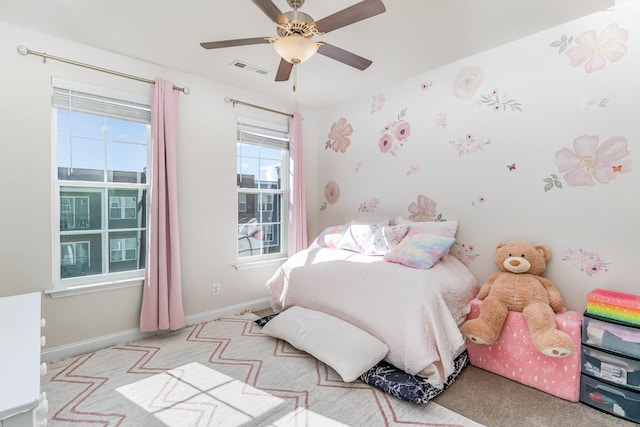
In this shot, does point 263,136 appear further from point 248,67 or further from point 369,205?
point 369,205

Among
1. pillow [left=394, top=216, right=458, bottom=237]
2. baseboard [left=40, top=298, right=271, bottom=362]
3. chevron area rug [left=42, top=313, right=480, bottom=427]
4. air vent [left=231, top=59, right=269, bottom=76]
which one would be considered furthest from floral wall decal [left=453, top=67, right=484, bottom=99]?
baseboard [left=40, top=298, right=271, bottom=362]

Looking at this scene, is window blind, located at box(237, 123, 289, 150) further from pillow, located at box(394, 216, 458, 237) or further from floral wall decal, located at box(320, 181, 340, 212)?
pillow, located at box(394, 216, 458, 237)

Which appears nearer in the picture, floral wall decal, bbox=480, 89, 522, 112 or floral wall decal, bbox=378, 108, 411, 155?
floral wall decal, bbox=480, 89, 522, 112

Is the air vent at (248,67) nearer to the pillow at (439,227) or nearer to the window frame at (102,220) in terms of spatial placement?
the window frame at (102,220)

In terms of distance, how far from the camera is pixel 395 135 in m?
3.37

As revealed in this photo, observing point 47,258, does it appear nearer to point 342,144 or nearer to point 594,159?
point 342,144

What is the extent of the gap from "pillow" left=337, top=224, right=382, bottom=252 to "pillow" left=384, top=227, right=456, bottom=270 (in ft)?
1.30

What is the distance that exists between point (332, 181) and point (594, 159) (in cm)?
258

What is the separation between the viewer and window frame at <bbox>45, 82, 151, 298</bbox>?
243cm

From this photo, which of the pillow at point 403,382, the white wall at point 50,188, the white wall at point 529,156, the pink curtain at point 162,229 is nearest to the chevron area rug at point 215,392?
the pillow at point 403,382

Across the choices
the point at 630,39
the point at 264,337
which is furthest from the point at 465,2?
the point at 264,337

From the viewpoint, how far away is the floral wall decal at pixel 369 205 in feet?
11.7

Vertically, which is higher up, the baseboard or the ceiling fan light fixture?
the ceiling fan light fixture

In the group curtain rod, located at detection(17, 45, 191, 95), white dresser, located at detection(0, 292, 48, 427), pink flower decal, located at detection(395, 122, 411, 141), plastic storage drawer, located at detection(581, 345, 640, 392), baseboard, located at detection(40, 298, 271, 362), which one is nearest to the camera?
white dresser, located at detection(0, 292, 48, 427)
